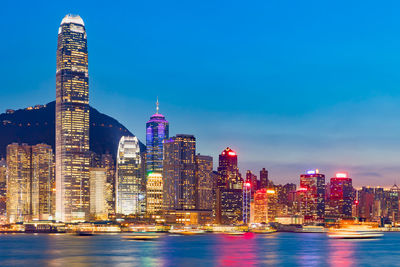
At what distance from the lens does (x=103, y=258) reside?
14338 centimetres

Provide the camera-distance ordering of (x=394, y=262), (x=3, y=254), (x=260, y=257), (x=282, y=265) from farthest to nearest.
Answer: (x=3, y=254) < (x=260, y=257) < (x=394, y=262) < (x=282, y=265)

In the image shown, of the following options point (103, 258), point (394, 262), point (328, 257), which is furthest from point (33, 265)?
point (394, 262)

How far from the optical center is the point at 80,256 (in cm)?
14800

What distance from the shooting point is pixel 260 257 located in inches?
5763

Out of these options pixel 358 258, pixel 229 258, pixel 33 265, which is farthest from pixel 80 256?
pixel 358 258

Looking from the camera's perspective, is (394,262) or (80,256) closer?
(394,262)

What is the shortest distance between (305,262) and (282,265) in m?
8.43

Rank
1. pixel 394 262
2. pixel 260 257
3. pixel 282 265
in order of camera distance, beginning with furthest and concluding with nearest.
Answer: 1. pixel 260 257
2. pixel 394 262
3. pixel 282 265

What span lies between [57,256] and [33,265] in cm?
2098

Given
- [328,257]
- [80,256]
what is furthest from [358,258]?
[80,256]

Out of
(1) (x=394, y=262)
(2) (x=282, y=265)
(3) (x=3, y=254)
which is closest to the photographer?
(2) (x=282, y=265)

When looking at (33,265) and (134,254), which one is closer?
(33,265)

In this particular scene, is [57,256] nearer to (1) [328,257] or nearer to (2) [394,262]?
(1) [328,257]

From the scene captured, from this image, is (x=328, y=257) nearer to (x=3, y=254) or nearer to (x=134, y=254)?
(x=134, y=254)
